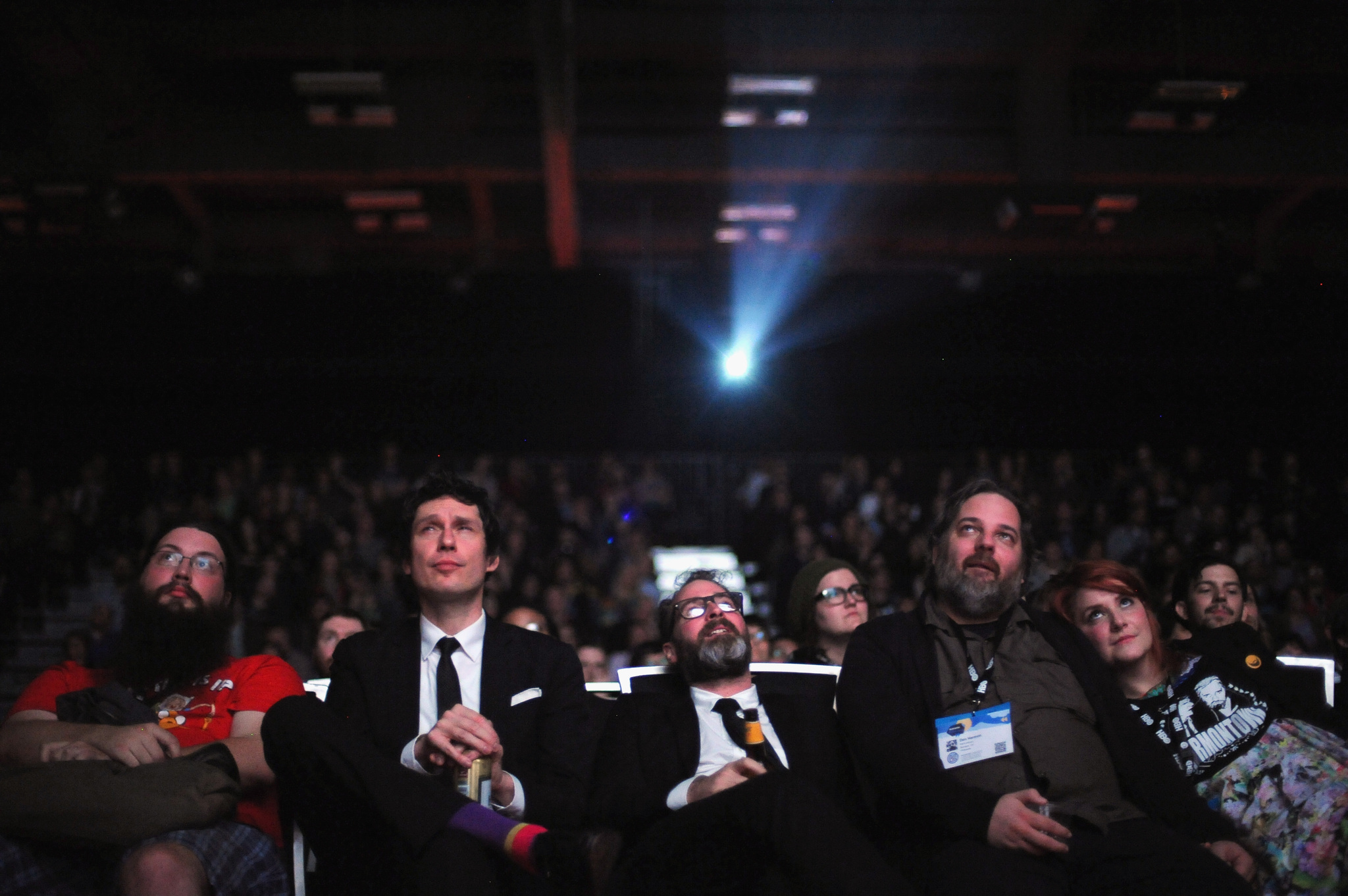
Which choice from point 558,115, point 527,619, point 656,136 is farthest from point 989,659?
point 656,136

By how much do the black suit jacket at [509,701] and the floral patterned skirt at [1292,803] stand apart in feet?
5.27

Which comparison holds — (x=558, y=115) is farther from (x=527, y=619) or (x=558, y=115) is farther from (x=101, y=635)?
(x=527, y=619)

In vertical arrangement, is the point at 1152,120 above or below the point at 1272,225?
below

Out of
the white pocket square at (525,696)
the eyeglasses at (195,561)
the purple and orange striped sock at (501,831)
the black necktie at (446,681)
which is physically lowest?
the purple and orange striped sock at (501,831)

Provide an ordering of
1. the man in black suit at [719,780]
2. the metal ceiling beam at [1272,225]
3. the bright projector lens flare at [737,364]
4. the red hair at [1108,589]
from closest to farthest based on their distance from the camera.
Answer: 1. the man in black suit at [719,780]
2. the red hair at [1108,589]
3. the metal ceiling beam at [1272,225]
4. the bright projector lens flare at [737,364]

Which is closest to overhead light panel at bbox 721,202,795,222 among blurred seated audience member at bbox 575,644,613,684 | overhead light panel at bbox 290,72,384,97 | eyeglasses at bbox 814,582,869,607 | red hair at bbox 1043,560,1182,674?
overhead light panel at bbox 290,72,384,97

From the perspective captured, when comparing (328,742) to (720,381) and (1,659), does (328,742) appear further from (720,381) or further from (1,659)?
(720,381)

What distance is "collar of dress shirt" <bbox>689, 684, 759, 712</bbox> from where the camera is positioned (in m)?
2.82

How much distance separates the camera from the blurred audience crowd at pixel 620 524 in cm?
812

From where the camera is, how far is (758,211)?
36.8ft

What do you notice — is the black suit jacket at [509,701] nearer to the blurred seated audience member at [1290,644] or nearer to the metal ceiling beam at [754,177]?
the blurred seated audience member at [1290,644]

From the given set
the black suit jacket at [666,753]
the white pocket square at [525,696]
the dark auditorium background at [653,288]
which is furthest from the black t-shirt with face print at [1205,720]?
the dark auditorium background at [653,288]

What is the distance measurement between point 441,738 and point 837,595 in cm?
191

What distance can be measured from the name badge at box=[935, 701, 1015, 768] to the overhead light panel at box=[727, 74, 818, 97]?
6.23 metres
